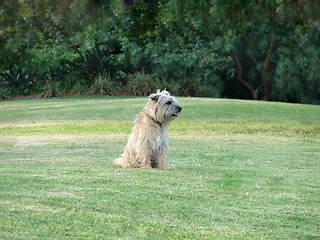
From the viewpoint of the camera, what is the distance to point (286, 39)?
3127 cm

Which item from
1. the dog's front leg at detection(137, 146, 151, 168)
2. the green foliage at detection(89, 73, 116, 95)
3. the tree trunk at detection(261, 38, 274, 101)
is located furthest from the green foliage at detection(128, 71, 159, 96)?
the dog's front leg at detection(137, 146, 151, 168)

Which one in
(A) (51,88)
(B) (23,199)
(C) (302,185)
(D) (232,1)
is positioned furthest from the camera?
(A) (51,88)

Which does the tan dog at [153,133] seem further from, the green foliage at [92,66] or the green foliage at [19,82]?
the green foliage at [19,82]

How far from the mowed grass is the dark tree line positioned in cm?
1144

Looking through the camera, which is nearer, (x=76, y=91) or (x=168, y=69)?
(x=76, y=91)

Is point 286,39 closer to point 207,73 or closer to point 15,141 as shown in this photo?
point 207,73

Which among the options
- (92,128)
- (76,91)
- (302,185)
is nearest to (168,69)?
(76,91)

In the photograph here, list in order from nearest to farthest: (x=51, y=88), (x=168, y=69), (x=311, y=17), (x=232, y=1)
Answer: (x=232, y=1)
(x=311, y=17)
(x=51, y=88)
(x=168, y=69)

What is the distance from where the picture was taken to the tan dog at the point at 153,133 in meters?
9.33

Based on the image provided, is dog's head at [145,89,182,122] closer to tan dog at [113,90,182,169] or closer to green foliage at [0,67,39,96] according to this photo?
tan dog at [113,90,182,169]

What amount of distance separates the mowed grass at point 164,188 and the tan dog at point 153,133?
0.36m

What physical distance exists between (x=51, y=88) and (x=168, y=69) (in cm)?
632

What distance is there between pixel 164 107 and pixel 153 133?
45 centimetres

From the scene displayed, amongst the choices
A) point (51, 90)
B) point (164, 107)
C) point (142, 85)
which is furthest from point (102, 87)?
point (164, 107)
